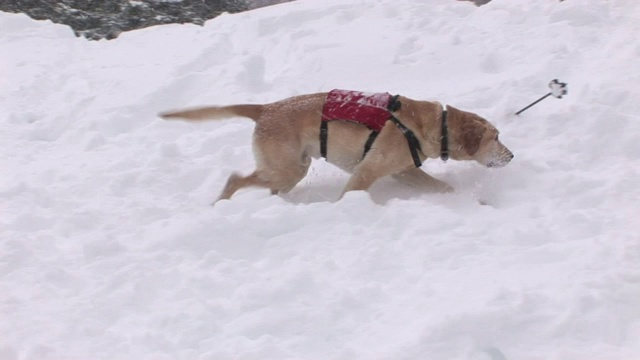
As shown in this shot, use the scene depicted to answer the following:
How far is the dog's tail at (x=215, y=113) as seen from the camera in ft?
19.1

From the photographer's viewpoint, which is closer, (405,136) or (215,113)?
(405,136)

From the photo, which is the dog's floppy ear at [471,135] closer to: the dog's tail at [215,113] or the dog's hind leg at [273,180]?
the dog's hind leg at [273,180]

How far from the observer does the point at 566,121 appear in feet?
20.8

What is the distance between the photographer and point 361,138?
5.67 meters

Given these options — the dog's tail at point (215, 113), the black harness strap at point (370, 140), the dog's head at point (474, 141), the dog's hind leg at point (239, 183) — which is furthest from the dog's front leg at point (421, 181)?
the dog's tail at point (215, 113)

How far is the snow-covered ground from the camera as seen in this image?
383 cm

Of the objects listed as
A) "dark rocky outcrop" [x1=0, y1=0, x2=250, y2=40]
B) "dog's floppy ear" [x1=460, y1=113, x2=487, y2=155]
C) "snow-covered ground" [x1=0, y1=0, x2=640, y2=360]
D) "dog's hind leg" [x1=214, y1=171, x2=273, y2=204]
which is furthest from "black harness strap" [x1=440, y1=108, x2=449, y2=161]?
"dark rocky outcrop" [x1=0, y1=0, x2=250, y2=40]

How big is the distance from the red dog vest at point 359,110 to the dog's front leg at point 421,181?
0.52 metres

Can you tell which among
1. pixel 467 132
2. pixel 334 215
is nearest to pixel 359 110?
pixel 467 132

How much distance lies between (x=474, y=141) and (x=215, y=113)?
6.95ft

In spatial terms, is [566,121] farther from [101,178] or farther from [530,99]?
[101,178]

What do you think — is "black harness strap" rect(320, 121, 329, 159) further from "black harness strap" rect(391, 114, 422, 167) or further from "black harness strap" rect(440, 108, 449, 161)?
Result: "black harness strap" rect(440, 108, 449, 161)

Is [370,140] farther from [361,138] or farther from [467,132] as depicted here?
[467,132]


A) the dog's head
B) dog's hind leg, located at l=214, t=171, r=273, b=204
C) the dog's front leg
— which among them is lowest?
dog's hind leg, located at l=214, t=171, r=273, b=204
